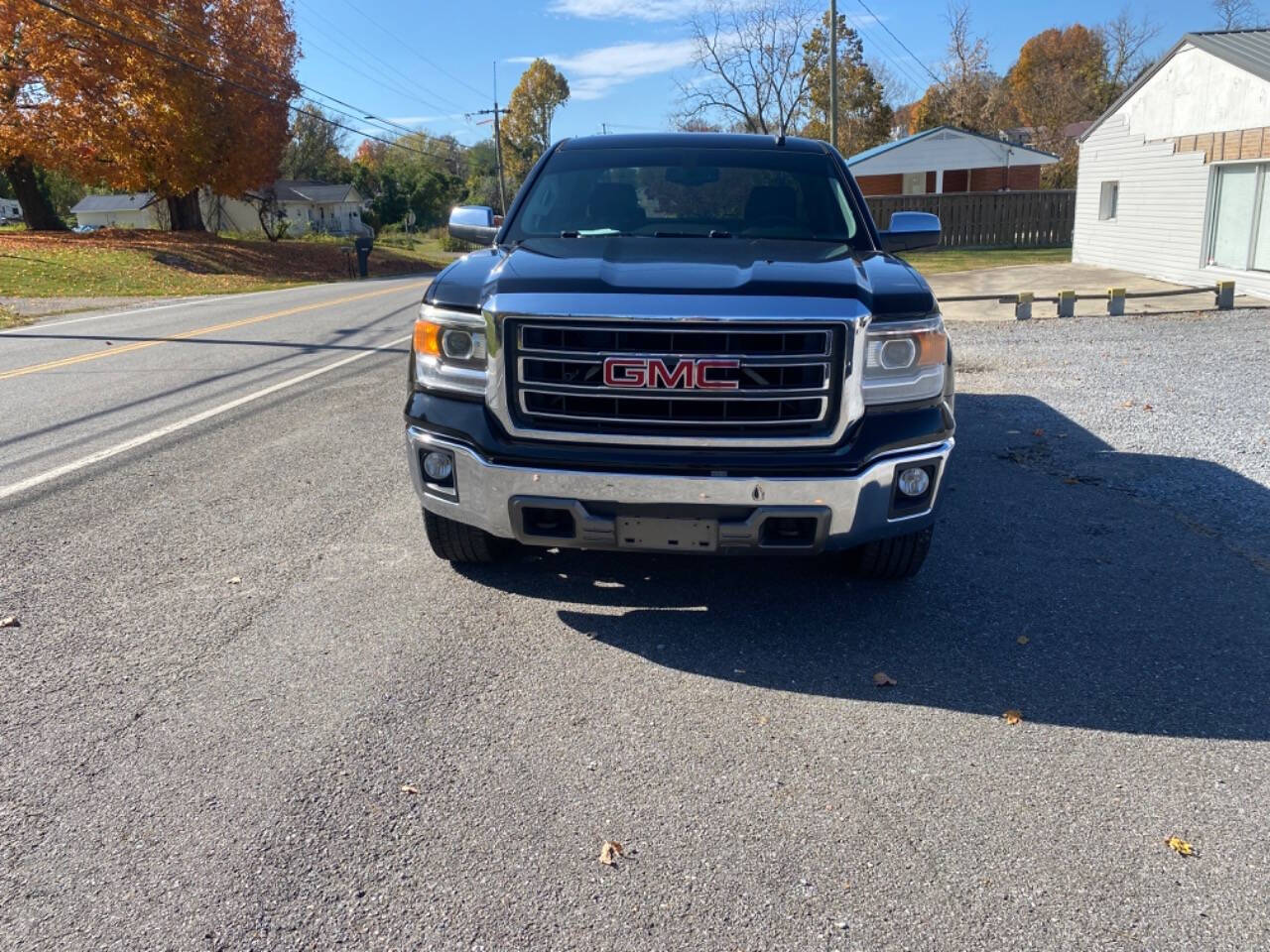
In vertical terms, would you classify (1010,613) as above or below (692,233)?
below

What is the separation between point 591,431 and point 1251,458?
→ 4998 mm

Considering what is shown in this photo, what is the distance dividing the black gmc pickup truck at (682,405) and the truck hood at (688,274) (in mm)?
12

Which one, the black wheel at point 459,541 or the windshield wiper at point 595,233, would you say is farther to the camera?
the windshield wiper at point 595,233

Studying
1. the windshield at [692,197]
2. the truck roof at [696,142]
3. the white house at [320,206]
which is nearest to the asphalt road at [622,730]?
the windshield at [692,197]

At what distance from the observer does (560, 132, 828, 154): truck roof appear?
18.2 ft

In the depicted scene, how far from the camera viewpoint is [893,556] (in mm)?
4289

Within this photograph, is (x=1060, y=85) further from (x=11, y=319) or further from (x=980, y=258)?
(x=11, y=319)

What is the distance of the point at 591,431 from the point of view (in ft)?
12.2

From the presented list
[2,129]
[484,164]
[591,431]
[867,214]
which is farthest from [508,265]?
[484,164]

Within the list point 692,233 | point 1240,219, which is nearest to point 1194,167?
point 1240,219

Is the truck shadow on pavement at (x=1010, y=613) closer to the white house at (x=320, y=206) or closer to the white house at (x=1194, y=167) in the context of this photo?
the white house at (x=1194, y=167)

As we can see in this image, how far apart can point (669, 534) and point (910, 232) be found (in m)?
2.64

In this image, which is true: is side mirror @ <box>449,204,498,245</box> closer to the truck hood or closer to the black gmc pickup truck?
the truck hood

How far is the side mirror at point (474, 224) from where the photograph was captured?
5.60 m
